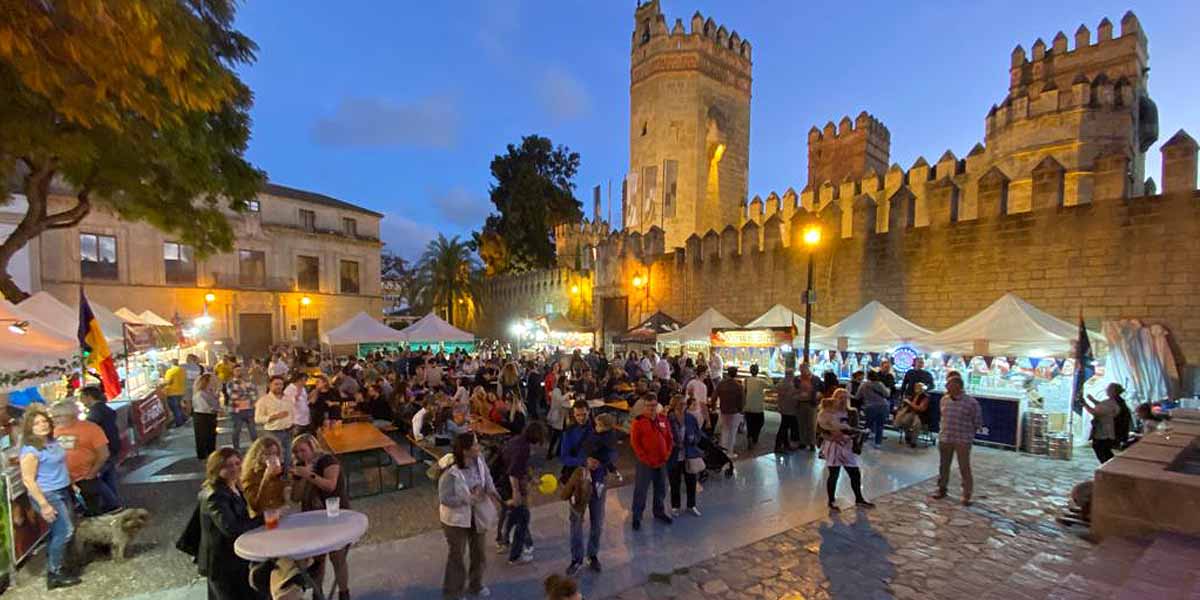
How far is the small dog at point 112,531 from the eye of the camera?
16.0 feet

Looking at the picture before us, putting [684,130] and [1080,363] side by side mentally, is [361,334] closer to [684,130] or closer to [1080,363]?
[1080,363]

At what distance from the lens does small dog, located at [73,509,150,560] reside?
486 cm

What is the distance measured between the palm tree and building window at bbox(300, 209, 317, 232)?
277 inches

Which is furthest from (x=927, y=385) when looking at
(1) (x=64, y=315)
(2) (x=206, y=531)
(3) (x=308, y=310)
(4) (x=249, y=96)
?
(3) (x=308, y=310)

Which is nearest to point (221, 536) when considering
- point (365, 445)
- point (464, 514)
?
point (464, 514)

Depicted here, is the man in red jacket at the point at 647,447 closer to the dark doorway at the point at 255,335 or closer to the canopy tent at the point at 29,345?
the canopy tent at the point at 29,345

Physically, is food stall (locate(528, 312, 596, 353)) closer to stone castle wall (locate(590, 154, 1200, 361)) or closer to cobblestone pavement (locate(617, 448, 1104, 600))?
stone castle wall (locate(590, 154, 1200, 361))

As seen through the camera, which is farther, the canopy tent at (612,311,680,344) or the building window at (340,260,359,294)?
the building window at (340,260,359,294)

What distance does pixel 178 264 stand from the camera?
27.2 m

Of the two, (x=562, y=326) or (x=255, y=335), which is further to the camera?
(x=255, y=335)

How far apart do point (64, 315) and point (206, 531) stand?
312 inches

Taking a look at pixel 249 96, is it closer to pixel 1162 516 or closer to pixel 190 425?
pixel 190 425

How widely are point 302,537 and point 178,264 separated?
104 ft

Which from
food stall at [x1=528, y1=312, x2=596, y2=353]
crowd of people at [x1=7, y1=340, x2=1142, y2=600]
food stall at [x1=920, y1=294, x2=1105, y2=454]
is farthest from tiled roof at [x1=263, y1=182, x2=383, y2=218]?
food stall at [x1=920, y1=294, x2=1105, y2=454]
